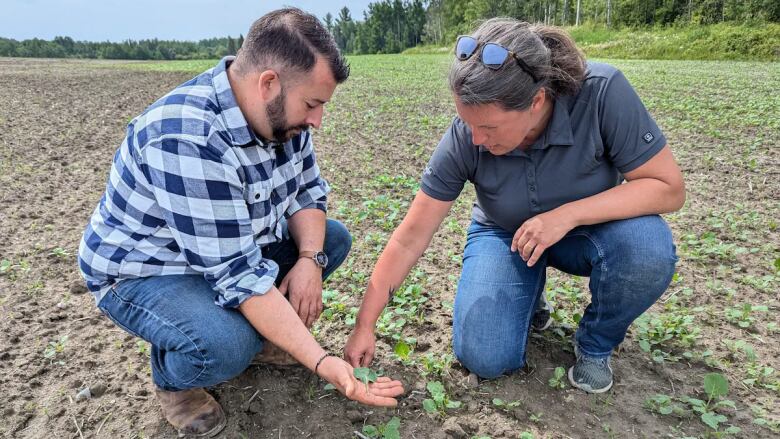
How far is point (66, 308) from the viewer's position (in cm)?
282

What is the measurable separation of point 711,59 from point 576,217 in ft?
79.4

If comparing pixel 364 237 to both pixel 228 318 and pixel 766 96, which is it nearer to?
pixel 228 318

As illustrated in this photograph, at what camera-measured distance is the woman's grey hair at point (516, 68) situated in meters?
1.84

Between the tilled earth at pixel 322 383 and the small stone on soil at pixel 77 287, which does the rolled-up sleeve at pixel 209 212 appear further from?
the small stone on soil at pixel 77 287

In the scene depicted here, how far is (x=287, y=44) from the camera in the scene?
5.50 ft

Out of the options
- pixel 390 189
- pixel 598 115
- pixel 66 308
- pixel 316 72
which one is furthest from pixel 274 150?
pixel 390 189

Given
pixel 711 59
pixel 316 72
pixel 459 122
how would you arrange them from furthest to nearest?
pixel 711 59, pixel 459 122, pixel 316 72

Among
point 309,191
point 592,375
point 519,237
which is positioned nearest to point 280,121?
point 309,191

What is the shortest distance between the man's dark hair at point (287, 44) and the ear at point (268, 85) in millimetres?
33

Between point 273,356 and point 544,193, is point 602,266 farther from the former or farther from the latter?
point 273,356

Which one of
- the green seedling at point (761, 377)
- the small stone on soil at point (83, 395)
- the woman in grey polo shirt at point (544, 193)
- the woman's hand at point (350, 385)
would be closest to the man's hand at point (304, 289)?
the woman in grey polo shirt at point (544, 193)

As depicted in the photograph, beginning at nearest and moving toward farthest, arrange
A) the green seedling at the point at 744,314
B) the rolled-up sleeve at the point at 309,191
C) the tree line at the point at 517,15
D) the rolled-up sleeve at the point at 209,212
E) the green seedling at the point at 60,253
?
the rolled-up sleeve at the point at 209,212
the rolled-up sleeve at the point at 309,191
the green seedling at the point at 744,314
the green seedling at the point at 60,253
the tree line at the point at 517,15

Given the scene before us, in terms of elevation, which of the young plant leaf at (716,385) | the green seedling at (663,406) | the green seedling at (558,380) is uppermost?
the young plant leaf at (716,385)

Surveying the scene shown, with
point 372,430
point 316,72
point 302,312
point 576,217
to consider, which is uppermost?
point 316,72
